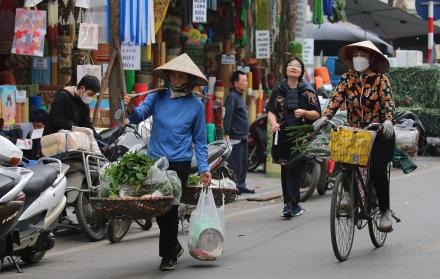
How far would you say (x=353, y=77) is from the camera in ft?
32.0

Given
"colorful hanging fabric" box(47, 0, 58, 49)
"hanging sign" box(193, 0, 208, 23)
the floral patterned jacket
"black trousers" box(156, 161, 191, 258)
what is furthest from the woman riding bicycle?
"hanging sign" box(193, 0, 208, 23)

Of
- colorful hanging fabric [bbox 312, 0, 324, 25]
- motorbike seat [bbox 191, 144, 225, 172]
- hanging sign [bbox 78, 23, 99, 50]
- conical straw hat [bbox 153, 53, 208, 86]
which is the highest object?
colorful hanging fabric [bbox 312, 0, 324, 25]

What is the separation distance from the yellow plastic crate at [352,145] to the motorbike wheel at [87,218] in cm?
289

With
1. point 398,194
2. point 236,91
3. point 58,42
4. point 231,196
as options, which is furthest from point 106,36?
point 231,196

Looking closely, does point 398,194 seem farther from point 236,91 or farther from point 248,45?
point 248,45

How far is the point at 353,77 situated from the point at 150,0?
5908 mm

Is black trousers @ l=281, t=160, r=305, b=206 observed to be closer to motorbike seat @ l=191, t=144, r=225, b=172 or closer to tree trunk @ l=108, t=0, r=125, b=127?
motorbike seat @ l=191, t=144, r=225, b=172

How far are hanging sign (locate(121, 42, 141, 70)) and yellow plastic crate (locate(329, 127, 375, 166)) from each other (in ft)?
24.1

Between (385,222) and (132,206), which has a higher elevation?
(132,206)

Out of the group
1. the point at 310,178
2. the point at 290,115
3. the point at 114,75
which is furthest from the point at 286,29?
the point at 290,115

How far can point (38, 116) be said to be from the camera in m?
14.3

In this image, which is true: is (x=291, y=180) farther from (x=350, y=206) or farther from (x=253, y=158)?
(x=253, y=158)

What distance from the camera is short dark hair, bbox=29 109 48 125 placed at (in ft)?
46.9

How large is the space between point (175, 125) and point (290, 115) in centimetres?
361
